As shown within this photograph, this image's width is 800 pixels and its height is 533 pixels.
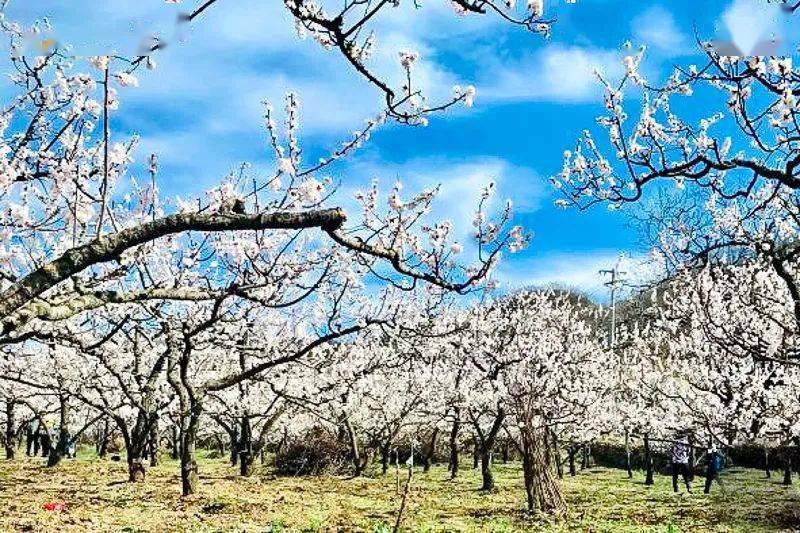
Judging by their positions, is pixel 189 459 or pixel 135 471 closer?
pixel 189 459

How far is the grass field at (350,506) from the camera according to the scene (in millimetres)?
11492

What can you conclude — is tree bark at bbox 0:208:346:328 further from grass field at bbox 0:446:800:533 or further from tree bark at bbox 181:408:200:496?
tree bark at bbox 181:408:200:496

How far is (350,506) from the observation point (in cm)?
1544

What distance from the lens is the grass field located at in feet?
37.7

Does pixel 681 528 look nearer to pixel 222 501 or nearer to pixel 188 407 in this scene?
pixel 222 501

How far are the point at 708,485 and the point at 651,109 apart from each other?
45.3 feet

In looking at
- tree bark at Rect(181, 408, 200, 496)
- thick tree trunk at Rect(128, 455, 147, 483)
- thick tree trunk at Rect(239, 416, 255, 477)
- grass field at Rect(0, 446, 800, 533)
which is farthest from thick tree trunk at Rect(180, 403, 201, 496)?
thick tree trunk at Rect(239, 416, 255, 477)

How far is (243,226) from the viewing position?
4809 mm

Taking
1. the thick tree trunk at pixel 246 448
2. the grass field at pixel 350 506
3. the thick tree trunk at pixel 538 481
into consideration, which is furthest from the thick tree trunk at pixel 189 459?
the thick tree trunk at pixel 538 481

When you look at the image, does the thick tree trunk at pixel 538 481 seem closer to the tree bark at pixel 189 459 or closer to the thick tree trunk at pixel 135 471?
→ the tree bark at pixel 189 459

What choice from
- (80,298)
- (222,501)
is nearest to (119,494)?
(222,501)

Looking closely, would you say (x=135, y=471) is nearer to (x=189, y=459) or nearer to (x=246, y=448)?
(x=189, y=459)

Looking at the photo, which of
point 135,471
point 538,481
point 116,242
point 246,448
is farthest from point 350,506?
point 116,242

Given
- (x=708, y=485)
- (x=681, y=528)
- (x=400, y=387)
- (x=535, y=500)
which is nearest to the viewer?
(x=681, y=528)
